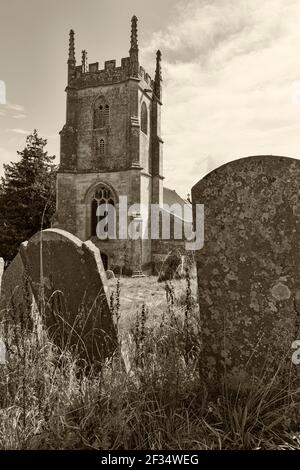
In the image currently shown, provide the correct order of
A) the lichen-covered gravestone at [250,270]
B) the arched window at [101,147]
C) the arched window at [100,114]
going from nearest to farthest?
the lichen-covered gravestone at [250,270]
the arched window at [101,147]
the arched window at [100,114]

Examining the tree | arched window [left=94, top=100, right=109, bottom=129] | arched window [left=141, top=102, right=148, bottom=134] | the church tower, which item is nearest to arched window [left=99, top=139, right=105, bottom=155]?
the church tower

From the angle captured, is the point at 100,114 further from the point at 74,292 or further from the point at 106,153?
the point at 74,292

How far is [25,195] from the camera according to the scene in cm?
2858

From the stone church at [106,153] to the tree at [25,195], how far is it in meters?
3.63

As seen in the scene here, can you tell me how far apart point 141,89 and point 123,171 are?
597 cm

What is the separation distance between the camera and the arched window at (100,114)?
2528 cm

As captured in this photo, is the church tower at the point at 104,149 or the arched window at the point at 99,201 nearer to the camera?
the church tower at the point at 104,149

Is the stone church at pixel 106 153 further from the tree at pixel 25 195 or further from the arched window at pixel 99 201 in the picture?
the tree at pixel 25 195

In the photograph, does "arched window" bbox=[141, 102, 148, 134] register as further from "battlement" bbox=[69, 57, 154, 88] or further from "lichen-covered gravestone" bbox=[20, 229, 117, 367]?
"lichen-covered gravestone" bbox=[20, 229, 117, 367]

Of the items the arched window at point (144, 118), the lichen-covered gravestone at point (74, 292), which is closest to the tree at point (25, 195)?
the arched window at point (144, 118)

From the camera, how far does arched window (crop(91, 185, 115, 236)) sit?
25.0m

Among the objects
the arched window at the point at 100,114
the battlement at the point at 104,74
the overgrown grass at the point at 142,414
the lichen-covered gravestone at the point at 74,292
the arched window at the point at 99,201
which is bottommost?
the overgrown grass at the point at 142,414

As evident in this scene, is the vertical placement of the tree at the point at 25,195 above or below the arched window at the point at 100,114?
below

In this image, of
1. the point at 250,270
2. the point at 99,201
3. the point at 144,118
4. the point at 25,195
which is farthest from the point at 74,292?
the point at 25,195
